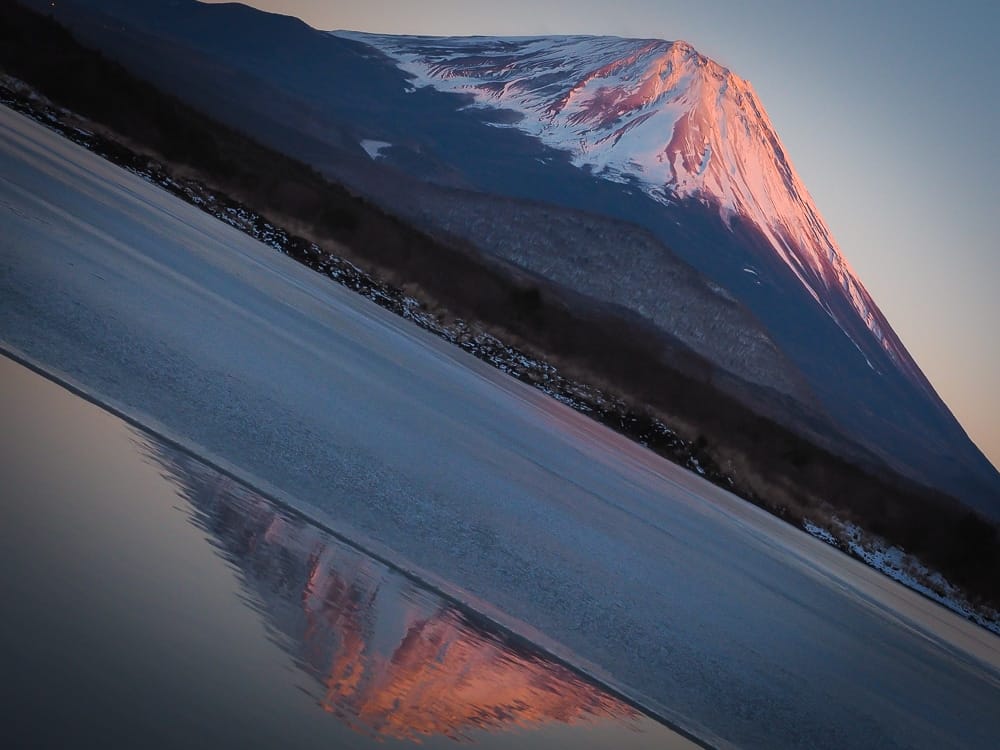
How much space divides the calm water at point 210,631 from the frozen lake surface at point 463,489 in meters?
0.79

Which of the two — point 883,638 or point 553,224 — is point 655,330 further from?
point 883,638

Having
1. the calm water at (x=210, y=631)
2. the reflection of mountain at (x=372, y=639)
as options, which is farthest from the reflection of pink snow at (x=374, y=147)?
the calm water at (x=210, y=631)

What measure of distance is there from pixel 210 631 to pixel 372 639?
3.05 feet

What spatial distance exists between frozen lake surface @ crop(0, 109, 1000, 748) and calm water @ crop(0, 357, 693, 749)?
0.79 m

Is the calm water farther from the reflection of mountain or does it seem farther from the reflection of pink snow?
the reflection of pink snow

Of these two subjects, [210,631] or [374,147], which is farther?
[374,147]

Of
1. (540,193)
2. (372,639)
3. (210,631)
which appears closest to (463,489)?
(372,639)

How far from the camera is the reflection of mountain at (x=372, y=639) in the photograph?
15.5ft

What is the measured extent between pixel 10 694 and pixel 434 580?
3.77m

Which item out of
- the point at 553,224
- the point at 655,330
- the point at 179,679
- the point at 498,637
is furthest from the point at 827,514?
the point at 553,224

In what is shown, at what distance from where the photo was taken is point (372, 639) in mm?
5312

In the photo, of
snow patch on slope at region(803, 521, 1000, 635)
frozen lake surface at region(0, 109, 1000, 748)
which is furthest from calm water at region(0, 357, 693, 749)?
snow patch on slope at region(803, 521, 1000, 635)

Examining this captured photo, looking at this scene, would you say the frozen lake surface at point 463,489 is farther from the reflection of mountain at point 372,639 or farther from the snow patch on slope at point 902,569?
the snow patch on slope at point 902,569

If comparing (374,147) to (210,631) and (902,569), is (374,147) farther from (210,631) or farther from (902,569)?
(210,631)
